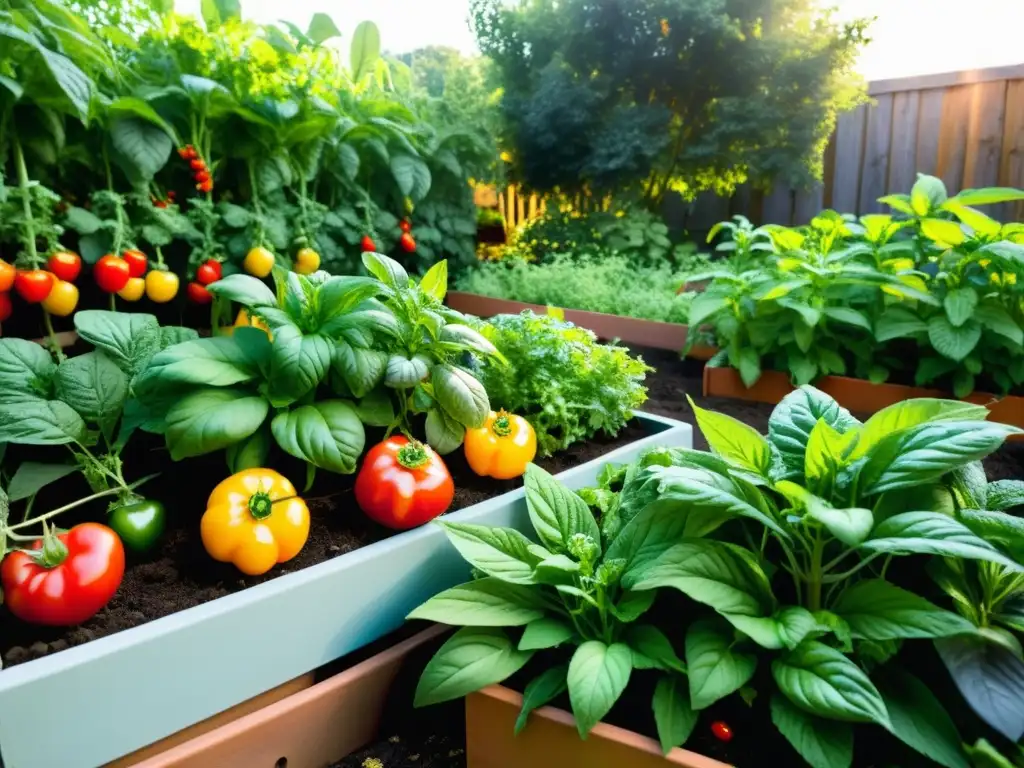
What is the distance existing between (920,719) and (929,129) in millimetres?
4862

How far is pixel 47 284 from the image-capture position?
215cm

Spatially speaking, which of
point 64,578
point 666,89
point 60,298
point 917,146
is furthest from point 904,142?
point 64,578

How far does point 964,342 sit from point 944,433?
1.50 m

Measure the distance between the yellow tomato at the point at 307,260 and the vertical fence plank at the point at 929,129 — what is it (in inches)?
155

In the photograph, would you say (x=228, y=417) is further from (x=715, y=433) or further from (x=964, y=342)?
(x=964, y=342)

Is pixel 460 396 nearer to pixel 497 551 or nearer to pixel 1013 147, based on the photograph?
pixel 497 551

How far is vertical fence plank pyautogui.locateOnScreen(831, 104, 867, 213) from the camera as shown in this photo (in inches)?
200

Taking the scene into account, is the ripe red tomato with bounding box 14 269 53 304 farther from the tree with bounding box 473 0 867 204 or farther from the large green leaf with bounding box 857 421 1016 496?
the tree with bounding box 473 0 867 204

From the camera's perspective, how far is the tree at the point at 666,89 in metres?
4.48

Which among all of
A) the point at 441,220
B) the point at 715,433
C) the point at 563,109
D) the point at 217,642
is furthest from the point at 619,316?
the point at 217,642

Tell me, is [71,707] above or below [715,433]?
below

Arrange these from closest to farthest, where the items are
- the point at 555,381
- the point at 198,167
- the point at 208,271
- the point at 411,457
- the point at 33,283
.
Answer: the point at 411,457 → the point at 555,381 → the point at 33,283 → the point at 208,271 → the point at 198,167

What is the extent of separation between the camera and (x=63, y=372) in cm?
133

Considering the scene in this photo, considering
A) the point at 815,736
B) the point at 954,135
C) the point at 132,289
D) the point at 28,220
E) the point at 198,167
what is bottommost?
the point at 815,736
